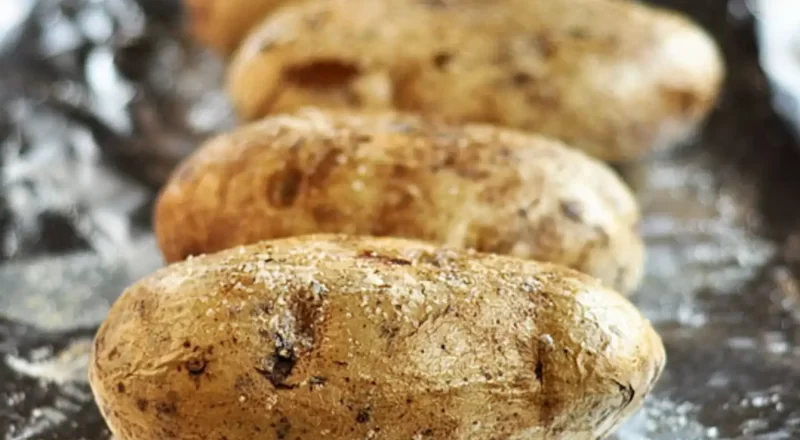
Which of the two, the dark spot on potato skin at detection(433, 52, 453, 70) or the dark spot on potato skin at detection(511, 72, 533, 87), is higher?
the dark spot on potato skin at detection(433, 52, 453, 70)

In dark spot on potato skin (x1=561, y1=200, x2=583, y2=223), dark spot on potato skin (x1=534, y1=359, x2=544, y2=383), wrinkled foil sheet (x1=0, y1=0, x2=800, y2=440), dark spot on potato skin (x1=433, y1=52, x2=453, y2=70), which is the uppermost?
dark spot on potato skin (x1=433, y1=52, x2=453, y2=70)

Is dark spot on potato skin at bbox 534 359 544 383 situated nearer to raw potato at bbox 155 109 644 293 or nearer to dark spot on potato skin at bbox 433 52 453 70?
raw potato at bbox 155 109 644 293

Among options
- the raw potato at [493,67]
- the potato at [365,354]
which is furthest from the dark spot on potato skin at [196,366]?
the raw potato at [493,67]

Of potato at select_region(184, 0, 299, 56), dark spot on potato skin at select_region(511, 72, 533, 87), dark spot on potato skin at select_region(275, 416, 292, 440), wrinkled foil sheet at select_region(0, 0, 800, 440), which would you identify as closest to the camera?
dark spot on potato skin at select_region(275, 416, 292, 440)

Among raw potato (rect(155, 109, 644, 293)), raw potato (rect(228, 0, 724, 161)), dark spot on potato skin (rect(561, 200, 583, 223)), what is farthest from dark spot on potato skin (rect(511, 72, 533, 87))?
dark spot on potato skin (rect(561, 200, 583, 223))

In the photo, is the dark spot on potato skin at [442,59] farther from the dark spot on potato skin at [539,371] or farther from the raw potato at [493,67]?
the dark spot on potato skin at [539,371]

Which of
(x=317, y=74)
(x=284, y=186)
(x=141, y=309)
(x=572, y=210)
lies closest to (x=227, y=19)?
(x=317, y=74)
